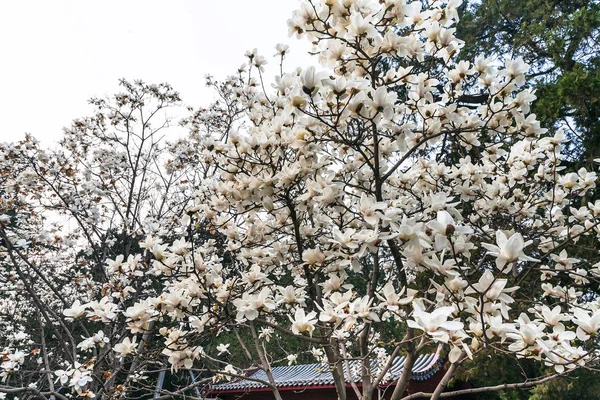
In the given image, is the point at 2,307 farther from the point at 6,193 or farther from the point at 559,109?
the point at 559,109

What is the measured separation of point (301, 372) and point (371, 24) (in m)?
7.23

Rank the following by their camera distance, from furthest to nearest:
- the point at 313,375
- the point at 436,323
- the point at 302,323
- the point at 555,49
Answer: the point at 313,375, the point at 555,49, the point at 302,323, the point at 436,323

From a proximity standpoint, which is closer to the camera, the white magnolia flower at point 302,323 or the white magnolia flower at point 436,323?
the white magnolia flower at point 436,323

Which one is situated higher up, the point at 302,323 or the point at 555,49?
the point at 555,49

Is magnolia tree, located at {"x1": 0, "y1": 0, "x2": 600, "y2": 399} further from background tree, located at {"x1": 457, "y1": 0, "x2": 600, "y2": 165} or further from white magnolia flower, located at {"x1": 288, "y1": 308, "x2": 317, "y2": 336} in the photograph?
background tree, located at {"x1": 457, "y1": 0, "x2": 600, "y2": 165}

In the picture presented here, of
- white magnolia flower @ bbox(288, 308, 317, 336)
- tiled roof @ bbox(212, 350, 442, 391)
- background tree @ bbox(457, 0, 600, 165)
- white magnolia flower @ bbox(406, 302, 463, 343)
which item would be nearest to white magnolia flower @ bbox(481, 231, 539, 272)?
white magnolia flower @ bbox(406, 302, 463, 343)

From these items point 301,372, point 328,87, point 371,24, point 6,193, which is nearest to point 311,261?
point 328,87

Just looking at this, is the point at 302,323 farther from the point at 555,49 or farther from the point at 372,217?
the point at 555,49

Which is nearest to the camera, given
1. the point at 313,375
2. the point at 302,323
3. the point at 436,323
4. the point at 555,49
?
→ the point at 436,323

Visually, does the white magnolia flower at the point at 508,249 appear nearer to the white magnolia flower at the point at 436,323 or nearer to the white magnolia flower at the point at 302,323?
the white magnolia flower at the point at 436,323

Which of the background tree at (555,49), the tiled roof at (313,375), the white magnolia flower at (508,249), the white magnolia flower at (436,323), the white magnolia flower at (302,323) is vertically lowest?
the tiled roof at (313,375)

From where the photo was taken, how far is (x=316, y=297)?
2.03m

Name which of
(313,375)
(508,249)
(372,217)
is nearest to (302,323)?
(372,217)

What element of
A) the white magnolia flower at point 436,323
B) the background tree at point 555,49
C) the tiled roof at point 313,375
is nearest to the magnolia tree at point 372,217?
the white magnolia flower at point 436,323
